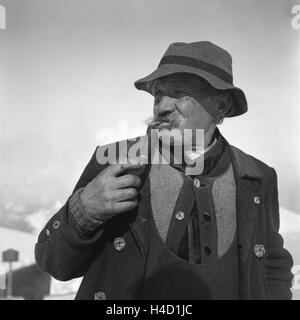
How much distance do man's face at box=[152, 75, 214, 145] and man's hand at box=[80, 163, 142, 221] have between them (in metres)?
0.19

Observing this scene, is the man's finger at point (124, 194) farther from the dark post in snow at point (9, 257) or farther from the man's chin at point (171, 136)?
the dark post in snow at point (9, 257)

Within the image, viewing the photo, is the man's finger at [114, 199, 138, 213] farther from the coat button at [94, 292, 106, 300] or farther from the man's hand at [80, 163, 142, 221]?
the coat button at [94, 292, 106, 300]

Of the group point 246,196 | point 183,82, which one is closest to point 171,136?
point 183,82

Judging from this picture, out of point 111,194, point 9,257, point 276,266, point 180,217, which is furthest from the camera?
point 9,257

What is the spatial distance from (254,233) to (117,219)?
0.35m

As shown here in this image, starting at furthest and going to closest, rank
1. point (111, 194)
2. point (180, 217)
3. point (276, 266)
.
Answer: point (276, 266)
point (180, 217)
point (111, 194)

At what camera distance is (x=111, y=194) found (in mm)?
1071

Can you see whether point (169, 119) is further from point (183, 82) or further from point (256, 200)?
point (256, 200)

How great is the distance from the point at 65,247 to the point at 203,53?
60 centimetres

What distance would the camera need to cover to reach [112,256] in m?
1.17

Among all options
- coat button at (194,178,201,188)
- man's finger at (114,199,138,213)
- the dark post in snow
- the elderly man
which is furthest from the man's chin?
the dark post in snow

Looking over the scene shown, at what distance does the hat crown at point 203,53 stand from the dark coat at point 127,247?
10.7 inches

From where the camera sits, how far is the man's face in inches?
48.9
